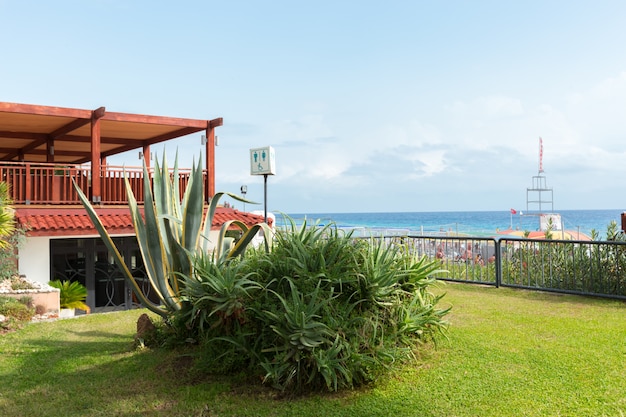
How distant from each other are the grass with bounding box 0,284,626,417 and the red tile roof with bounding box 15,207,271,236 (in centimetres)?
491

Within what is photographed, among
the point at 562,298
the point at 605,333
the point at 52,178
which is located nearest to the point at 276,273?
the point at 605,333

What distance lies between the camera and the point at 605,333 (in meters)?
6.99

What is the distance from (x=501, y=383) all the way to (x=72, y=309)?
9.83 metres

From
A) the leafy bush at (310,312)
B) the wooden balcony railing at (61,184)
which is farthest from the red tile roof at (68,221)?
the leafy bush at (310,312)

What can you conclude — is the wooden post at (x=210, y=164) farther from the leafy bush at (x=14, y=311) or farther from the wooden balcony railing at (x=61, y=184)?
the leafy bush at (x=14, y=311)

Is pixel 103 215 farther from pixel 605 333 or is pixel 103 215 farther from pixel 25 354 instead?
pixel 605 333

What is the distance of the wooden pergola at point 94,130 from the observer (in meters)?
13.8

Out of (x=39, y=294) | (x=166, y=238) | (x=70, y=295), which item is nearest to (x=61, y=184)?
(x=70, y=295)

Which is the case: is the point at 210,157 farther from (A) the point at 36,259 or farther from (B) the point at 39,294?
(B) the point at 39,294

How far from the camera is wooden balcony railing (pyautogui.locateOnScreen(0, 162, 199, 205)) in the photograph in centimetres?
1364

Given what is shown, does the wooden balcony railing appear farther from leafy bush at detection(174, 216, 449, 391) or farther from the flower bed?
leafy bush at detection(174, 216, 449, 391)

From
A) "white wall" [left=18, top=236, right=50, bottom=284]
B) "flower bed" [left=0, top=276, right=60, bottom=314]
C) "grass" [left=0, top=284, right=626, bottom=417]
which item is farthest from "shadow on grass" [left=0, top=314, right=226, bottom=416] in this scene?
"white wall" [left=18, top=236, right=50, bottom=284]

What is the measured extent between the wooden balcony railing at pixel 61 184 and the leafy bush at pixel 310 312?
29.3ft

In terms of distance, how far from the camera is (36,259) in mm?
12719
